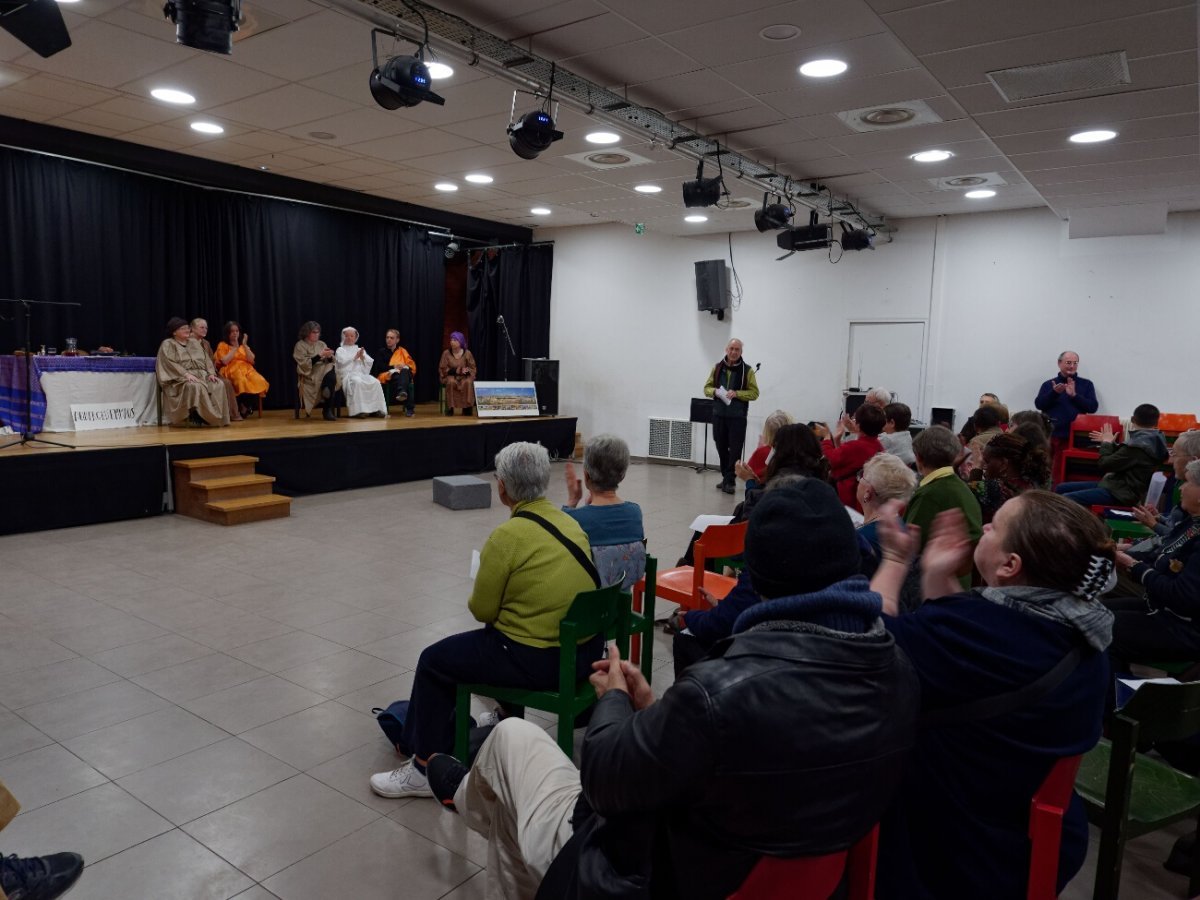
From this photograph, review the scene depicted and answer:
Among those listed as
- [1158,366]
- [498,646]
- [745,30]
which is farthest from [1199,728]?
[1158,366]

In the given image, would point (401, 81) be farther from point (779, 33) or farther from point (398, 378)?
point (398, 378)

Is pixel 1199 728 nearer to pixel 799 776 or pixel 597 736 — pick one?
pixel 799 776

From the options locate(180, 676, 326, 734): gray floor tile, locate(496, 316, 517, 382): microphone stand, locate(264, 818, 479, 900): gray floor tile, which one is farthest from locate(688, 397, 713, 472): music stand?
locate(264, 818, 479, 900): gray floor tile

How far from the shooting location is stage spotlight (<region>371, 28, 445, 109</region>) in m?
4.05

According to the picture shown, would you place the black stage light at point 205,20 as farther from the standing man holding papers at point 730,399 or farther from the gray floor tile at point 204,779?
the standing man holding papers at point 730,399

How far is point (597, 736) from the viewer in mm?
1312

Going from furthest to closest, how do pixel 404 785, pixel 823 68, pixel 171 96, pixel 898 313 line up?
pixel 898 313 < pixel 171 96 < pixel 823 68 < pixel 404 785

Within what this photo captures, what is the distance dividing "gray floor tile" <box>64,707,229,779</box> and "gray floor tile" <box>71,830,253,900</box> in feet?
1.69

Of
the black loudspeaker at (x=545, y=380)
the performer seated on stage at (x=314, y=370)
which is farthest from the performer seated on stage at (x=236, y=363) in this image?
the black loudspeaker at (x=545, y=380)

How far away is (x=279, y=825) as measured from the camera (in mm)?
2434

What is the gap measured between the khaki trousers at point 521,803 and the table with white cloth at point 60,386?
250 inches

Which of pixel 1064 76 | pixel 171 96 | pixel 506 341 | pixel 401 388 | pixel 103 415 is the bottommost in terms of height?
pixel 103 415

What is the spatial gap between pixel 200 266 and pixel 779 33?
7326 millimetres

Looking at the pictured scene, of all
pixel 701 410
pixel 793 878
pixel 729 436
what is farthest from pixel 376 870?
pixel 701 410
